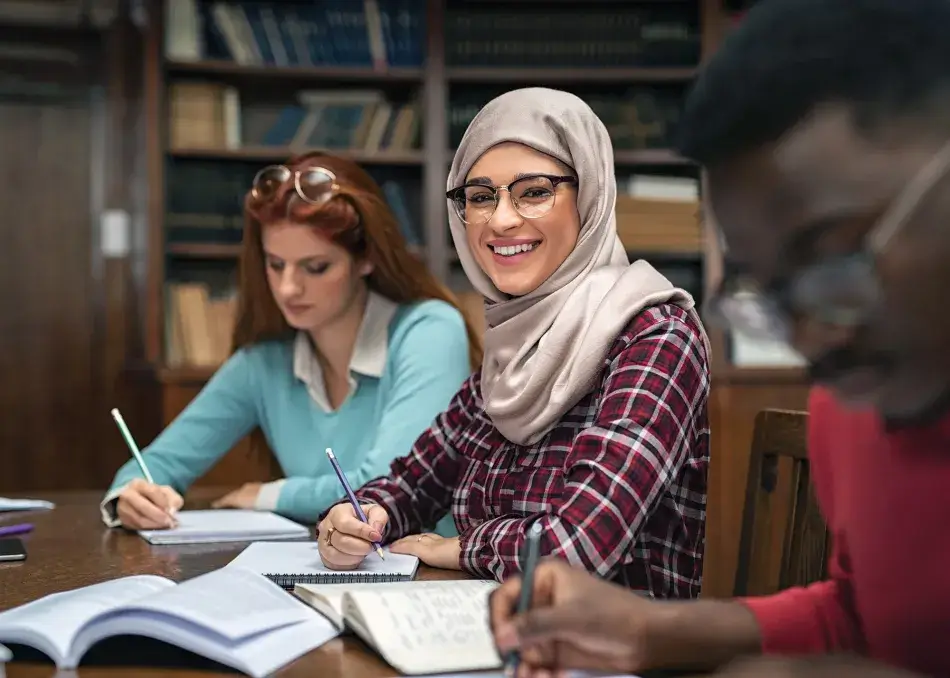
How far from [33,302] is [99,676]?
A: 3320 mm

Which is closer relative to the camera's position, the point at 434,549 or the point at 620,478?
the point at 620,478

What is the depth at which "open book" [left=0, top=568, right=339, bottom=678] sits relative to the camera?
894 millimetres

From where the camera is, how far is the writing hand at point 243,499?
1878mm

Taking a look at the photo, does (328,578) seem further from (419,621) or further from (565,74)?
(565,74)

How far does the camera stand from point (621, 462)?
1.15 m

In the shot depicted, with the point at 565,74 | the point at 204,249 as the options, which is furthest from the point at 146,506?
the point at 565,74

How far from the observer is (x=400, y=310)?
6.92 feet

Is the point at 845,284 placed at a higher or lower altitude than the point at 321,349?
higher

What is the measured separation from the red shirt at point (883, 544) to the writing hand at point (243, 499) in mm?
1219

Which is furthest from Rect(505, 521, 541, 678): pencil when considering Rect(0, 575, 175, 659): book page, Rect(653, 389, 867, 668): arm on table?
Rect(0, 575, 175, 659): book page

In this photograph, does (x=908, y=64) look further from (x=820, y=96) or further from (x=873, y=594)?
(x=873, y=594)

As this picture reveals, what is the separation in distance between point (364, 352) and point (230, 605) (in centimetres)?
111

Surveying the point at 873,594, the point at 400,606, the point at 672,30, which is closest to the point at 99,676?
the point at 400,606

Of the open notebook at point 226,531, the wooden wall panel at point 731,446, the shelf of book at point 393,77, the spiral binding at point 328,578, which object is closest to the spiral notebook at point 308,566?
the spiral binding at point 328,578
